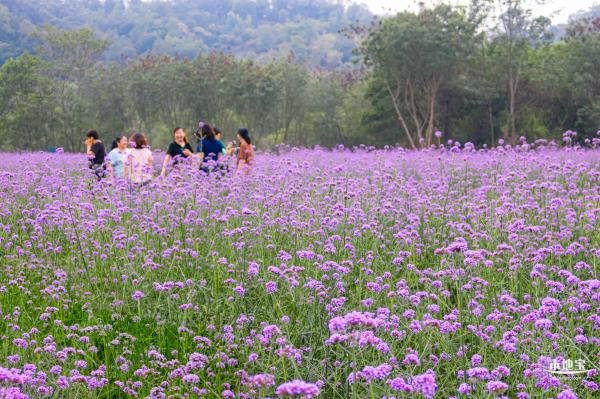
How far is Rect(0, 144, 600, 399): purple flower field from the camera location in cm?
323

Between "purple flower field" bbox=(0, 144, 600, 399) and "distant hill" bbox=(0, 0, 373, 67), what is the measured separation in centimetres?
9339

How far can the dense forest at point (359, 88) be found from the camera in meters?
33.2

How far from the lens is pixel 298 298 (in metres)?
4.45

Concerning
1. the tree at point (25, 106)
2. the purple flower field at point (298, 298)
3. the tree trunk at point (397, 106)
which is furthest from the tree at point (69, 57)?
the purple flower field at point (298, 298)

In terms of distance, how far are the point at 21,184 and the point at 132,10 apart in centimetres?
15189

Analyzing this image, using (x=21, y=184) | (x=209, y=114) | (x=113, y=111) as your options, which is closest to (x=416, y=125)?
(x=209, y=114)

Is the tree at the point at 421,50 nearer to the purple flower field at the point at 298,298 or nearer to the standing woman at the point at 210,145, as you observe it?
the standing woman at the point at 210,145

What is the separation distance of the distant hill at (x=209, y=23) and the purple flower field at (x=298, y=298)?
93.4 metres

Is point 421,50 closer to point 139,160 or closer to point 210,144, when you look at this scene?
point 210,144

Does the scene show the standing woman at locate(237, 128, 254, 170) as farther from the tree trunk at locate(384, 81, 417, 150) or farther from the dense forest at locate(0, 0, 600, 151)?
the tree trunk at locate(384, 81, 417, 150)

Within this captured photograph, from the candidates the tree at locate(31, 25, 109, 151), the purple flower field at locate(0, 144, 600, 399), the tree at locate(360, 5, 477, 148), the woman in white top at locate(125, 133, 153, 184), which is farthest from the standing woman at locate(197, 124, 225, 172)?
the tree at locate(31, 25, 109, 151)

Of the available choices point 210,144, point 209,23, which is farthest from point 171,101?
point 209,23

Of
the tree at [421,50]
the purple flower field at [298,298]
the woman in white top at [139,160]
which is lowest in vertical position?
the purple flower field at [298,298]

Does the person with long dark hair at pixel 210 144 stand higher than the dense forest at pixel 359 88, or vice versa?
the dense forest at pixel 359 88
